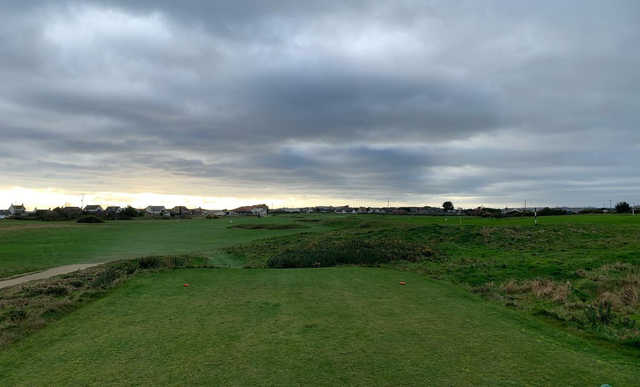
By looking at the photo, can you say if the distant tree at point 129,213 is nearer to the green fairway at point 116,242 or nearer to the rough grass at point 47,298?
the green fairway at point 116,242

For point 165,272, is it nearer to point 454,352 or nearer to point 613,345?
point 454,352

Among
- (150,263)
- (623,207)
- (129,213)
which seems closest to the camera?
(150,263)

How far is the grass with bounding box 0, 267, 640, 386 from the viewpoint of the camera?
540 centimetres

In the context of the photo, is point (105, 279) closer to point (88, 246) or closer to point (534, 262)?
point (534, 262)

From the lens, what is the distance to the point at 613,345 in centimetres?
718

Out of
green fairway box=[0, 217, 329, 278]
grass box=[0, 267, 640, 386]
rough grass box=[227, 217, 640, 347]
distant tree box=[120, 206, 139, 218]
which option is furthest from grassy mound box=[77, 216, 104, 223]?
grass box=[0, 267, 640, 386]

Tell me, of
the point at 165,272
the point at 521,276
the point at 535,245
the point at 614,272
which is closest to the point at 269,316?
the point at 165,272

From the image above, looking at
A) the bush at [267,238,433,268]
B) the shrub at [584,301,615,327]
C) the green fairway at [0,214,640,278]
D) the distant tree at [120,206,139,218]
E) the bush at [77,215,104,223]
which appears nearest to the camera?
the shrub at [584,301,615,327]

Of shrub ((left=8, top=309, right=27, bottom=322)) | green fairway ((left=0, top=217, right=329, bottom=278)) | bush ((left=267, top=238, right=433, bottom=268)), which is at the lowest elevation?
green fairway ((left=0, top=217, right=329, bottom=278))

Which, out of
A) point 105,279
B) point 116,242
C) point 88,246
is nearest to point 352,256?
point 105,279

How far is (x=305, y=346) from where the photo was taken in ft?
21.6

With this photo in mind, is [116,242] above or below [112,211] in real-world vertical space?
below

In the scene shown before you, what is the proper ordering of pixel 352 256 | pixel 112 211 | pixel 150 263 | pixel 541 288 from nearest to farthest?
A: pixel 541 288 → pixel 150 263 → pixel 352 256 → pixel 112 211

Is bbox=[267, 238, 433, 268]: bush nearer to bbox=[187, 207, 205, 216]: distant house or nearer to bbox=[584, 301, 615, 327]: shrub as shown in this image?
bbox=[584, 301, 615, 327]: shrub
